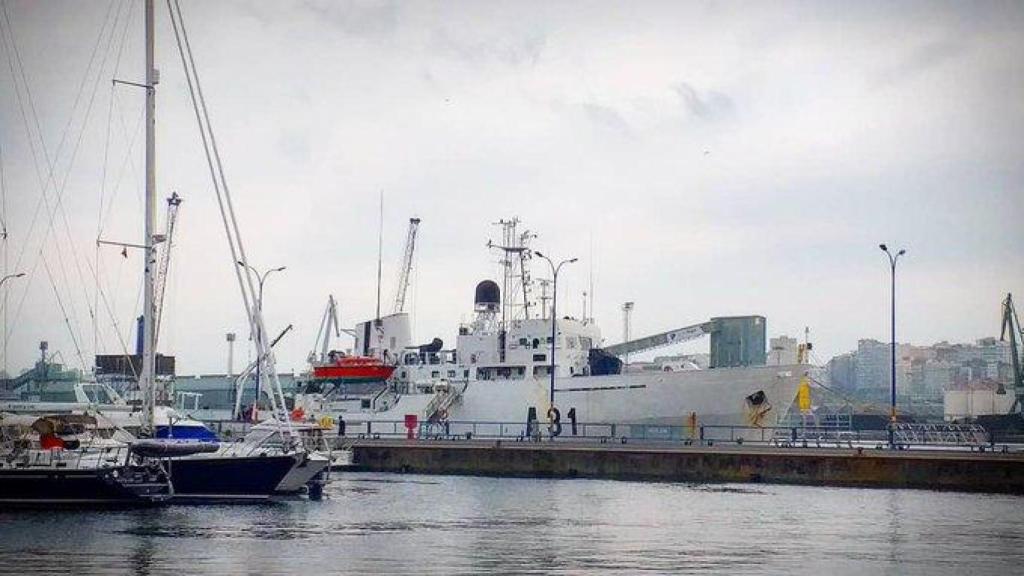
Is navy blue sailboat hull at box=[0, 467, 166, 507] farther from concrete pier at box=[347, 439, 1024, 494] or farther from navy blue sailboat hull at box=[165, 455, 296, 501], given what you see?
concrete pier at box=[347, 439, 1024, 494]

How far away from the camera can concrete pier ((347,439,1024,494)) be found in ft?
190

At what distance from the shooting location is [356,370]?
313 ft

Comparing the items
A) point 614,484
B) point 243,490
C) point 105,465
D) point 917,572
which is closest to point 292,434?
point 243,490

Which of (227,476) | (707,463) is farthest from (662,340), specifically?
(227,476)

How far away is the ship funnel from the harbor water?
39892 mm

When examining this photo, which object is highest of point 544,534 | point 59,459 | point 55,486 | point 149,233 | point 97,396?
point 149,233

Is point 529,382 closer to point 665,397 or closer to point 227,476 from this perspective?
point 665,397

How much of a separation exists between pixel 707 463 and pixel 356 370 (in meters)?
38.2

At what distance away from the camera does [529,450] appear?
6831 cm

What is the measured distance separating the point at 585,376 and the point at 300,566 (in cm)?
5615

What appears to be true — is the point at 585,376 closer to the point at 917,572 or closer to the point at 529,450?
the point at 529,450

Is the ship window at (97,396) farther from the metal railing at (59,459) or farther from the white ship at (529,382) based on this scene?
the metal railing at (59,459)

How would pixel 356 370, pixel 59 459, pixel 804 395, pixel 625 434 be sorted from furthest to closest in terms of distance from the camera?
pixel 356 370 < pixel 625 434 < pixel 804 395 < pixel 59 459

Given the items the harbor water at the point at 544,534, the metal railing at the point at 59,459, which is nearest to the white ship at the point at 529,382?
the harbor water at the point at 544,534
